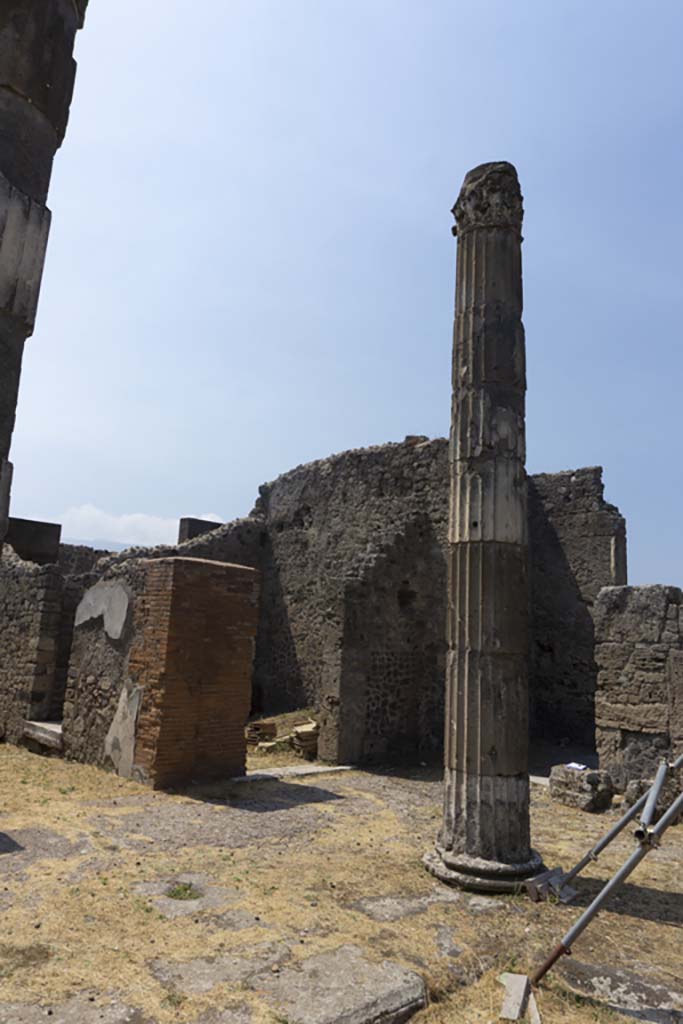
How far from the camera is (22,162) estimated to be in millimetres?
1860

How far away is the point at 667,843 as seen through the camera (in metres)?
6.57

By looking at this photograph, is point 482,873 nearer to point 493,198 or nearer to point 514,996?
point 514,996

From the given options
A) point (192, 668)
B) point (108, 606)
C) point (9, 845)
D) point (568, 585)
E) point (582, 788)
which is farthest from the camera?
point (568, 585)

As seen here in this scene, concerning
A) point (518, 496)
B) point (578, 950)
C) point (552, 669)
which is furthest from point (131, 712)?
point (552, 669)

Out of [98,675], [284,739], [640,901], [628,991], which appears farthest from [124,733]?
[628,991]

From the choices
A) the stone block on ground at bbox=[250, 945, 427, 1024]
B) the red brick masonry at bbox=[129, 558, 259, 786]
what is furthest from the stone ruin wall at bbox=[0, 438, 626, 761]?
the stone block on ground at bbox=[250, 945, 427, 1024]

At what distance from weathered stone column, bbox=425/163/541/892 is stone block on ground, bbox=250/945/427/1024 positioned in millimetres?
1727

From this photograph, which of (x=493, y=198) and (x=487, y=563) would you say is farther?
(x=493, y=198)

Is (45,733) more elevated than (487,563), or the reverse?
(487,563)

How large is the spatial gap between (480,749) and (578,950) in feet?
5.34

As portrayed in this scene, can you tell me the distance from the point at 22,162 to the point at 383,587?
388 inches

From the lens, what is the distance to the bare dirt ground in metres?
3.17

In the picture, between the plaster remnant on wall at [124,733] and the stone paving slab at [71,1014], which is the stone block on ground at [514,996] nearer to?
the stone paving slab at [71,1014]

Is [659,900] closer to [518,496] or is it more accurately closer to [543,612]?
[518,496]
